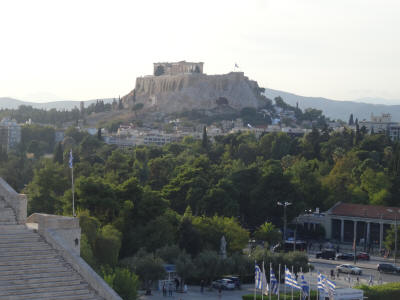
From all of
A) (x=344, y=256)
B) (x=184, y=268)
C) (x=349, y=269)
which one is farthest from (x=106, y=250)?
(x=344, y=256)

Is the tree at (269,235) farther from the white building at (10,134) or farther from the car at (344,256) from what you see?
the white building at (10,134)

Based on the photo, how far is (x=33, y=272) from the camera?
22.4m

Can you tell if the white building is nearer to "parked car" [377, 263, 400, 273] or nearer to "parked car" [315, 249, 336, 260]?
"parked car" [315, 249, 336, 260]

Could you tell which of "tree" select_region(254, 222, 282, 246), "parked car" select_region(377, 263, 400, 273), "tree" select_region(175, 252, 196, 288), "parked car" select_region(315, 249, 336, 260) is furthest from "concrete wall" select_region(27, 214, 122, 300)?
"parked car" select_region(315, 249, 336, 260)

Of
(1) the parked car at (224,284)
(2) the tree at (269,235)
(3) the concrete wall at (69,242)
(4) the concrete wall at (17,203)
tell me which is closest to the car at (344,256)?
(2) the tree at (269,235)

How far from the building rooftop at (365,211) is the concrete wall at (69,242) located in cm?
4256

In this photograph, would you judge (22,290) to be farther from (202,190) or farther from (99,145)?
(99,145)

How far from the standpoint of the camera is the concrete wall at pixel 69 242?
22.6 m

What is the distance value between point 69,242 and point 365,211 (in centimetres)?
4543

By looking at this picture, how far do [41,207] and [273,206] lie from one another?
21163mm

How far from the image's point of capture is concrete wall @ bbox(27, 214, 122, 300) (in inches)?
890

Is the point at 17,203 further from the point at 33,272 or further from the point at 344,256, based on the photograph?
the point at 344,256

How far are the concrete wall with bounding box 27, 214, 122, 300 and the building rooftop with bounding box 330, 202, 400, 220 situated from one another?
4256 centimetres

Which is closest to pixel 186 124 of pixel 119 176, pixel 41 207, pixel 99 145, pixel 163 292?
pixel 99 145
